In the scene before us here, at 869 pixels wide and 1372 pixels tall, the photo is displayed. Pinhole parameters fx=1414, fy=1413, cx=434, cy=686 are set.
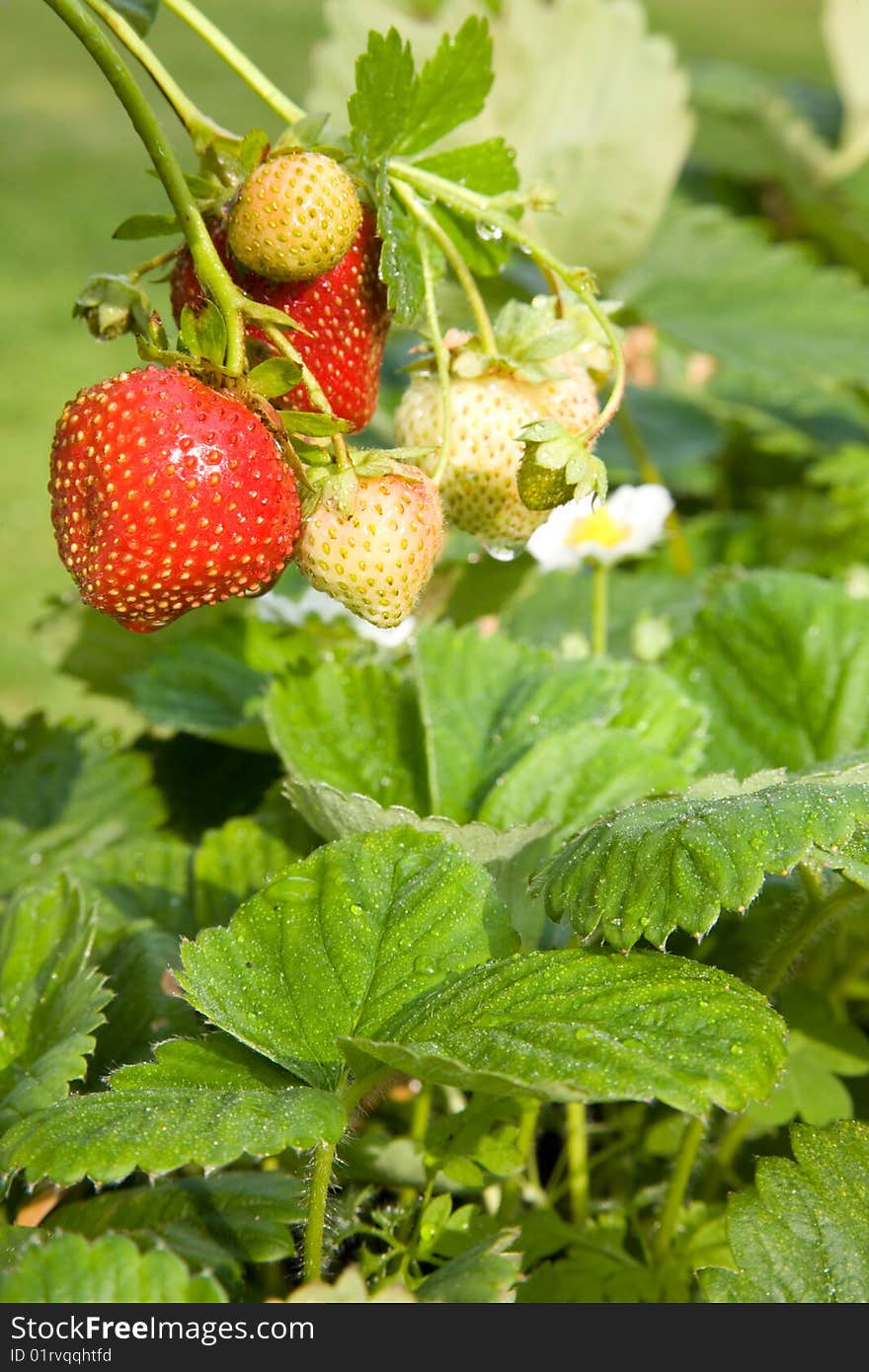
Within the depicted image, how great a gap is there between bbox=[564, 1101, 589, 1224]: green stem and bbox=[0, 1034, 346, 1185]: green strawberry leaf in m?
0.26

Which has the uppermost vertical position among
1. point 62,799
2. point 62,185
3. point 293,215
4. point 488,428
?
point 293,215

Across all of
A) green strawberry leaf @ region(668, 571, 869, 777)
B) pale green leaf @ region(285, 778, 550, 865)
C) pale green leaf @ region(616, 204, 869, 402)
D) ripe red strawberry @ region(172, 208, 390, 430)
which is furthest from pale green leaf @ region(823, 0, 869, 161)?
pale green leaf @ region(285, 778, 550, 865)

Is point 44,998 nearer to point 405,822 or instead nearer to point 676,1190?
point 405,822

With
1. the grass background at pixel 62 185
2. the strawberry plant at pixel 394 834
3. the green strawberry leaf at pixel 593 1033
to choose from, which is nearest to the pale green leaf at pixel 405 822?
the strawberry plant at pixel 394 834

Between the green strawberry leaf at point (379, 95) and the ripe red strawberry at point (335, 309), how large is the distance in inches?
1.4

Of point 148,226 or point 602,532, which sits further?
point 602,532

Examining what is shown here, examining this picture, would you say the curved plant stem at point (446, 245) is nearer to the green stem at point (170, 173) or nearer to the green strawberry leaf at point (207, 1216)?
the green stem at point (170, 173)

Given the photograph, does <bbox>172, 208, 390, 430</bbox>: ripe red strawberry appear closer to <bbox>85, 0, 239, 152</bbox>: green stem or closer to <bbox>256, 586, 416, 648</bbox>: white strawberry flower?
<bbox>85, 0, 239, 152</bbox>: green stem

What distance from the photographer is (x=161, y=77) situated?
26.0 inches

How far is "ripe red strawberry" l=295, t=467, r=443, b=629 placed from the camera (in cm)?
67

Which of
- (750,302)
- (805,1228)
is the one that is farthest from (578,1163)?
(750,302)

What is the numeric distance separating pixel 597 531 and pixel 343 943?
2.20 ft
